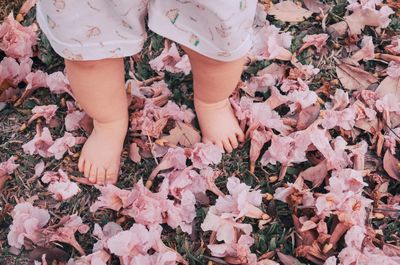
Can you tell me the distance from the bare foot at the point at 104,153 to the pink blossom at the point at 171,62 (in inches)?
12.0

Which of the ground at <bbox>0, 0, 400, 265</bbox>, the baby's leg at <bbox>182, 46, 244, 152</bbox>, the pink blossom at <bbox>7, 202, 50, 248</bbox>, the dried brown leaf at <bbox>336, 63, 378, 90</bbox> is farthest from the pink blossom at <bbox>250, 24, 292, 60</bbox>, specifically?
the pink blossom at <bbox>7, 202, 50, 248</bbox>

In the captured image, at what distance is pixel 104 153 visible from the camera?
1828mm

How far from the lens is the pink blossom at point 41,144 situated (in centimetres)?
188

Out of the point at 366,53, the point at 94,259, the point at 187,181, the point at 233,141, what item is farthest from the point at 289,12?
the point at 94,259

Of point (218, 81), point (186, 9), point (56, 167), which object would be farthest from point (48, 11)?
point (56, 167)

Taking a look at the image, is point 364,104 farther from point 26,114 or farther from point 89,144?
point 26,114

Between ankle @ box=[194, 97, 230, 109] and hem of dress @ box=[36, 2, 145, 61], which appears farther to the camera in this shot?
ankle @ box=[194, 97, 230, 109]

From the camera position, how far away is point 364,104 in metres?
1.99

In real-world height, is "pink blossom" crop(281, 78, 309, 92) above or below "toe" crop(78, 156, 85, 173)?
above

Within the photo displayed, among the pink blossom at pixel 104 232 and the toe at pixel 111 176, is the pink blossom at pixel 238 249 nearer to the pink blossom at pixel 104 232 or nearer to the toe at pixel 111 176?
the pink blossom at pixel 104 232

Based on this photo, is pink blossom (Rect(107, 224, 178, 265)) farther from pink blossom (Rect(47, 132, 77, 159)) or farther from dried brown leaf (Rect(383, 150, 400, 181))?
dried brown leaf (Rect(383, 150, 400, 181))

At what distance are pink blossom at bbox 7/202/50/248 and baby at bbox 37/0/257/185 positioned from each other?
0.31 meters

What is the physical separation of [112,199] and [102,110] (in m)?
0.24

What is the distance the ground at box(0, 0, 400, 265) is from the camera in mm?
1708
